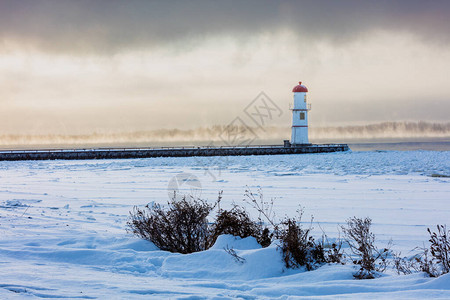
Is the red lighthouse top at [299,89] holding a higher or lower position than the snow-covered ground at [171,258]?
higher

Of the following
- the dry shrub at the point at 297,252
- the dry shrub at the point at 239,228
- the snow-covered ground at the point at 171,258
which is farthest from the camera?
the dry shrub at the point at 239,228

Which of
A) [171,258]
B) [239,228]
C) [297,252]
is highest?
[239,228]

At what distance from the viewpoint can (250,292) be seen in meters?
4.78

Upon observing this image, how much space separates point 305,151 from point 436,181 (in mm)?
36673

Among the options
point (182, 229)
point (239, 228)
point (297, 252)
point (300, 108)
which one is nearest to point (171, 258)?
point (182, 229)

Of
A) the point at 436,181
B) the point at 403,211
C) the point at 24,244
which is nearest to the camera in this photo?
the point at 24,244

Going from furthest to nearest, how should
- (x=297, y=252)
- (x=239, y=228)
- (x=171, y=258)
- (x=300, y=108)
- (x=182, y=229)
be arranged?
(x=300, y=108), (x=182, y=229), (x=239, y=228), (x=171, y=258), (x=297, y=252)

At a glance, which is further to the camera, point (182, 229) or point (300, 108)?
point (300, 108)

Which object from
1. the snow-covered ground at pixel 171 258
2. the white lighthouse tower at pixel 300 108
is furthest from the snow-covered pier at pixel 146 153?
the snow-covered ground at pixel 171 258

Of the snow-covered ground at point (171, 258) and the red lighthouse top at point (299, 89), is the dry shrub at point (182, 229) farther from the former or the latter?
the red lighthouse top at point (299, 89)

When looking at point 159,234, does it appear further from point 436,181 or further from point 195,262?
point 436,181

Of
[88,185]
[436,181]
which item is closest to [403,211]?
[436,181]

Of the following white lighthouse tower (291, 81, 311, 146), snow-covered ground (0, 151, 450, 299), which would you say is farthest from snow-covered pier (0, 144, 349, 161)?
snow-covered ground (0, 151, 450, 299)

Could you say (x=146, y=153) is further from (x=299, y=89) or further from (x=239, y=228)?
(x=239, y=228)
